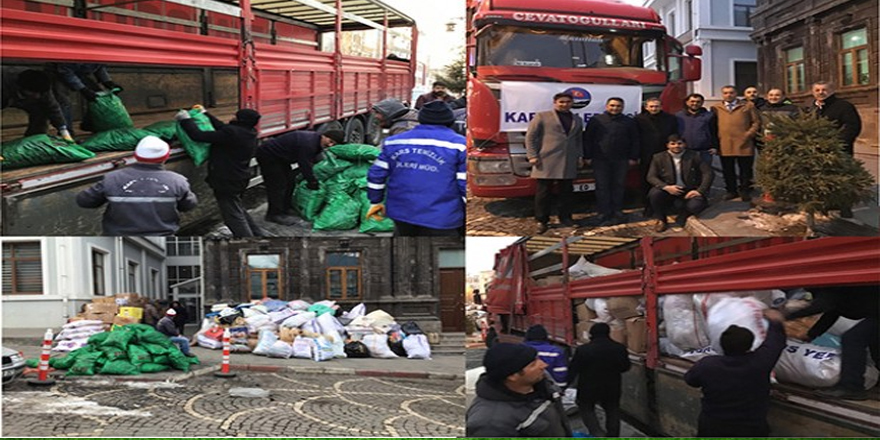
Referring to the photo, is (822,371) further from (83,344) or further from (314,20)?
(314,20)

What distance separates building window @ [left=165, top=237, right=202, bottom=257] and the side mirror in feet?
11.0

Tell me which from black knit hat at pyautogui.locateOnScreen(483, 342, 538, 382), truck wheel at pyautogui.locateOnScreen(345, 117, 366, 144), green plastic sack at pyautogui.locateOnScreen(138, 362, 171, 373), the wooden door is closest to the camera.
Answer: black knit hat at pyautogui.locateOnScreen(483, 342, 538, 382)

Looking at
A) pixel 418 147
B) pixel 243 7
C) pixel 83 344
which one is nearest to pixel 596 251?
pixel 418 147

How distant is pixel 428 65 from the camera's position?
523cm

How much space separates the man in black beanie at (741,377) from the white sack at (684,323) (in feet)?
1.69

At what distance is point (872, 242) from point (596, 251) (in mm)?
1643

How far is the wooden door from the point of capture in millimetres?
4609

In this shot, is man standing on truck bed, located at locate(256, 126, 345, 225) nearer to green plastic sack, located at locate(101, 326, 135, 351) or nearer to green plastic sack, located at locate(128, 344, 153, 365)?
green plastic sack, located at locate(101, 326, 135, 351)

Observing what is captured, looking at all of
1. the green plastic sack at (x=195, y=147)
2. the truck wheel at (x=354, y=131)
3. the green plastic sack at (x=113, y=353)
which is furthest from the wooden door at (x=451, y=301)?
the green plastic sack at (x=113, y=353)

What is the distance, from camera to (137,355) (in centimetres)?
590

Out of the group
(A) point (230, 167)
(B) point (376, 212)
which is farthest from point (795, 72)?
(A) point (230, 167)

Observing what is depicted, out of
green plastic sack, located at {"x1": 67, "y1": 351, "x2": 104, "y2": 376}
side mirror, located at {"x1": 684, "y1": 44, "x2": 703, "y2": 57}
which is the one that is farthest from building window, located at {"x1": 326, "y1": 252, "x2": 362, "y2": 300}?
side mirror, located at {"x1": 684, "y1": 44, "x2": 703, "y2": 57}

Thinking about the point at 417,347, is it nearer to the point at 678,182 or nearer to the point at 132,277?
the point at 132,277

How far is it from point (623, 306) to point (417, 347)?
5.50 feet
